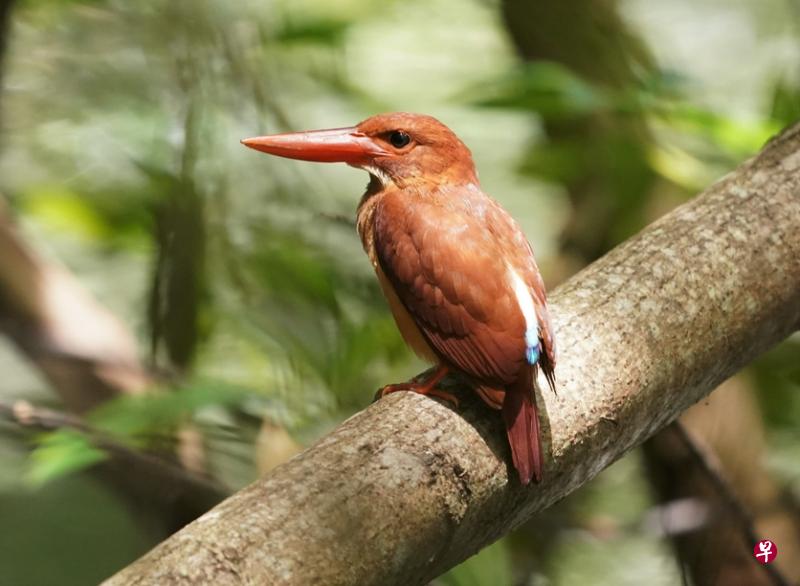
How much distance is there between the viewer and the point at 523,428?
147 cm

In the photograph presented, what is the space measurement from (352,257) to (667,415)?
5.23ft

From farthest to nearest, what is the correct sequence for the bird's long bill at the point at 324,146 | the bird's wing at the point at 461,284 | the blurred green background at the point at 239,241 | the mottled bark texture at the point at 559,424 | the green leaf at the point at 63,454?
the blurred green background at the point at 239,241, the bird's long bill at the point at 324,146, the green leaf at the point at 63,454, the bird's wing at the point at 461,284, the mottled bark texture at the point at 559,424

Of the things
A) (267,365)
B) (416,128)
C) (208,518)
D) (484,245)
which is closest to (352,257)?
(267,365)

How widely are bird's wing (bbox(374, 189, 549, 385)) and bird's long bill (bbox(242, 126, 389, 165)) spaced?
30 cm

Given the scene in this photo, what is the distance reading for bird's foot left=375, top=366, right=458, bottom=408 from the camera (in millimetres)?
1564

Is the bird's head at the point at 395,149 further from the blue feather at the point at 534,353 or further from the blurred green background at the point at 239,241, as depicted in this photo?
the blue feather at the point at 534,353

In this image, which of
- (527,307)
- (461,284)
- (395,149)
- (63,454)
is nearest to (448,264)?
(461,284)

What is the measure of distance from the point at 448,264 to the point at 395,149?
0.49m

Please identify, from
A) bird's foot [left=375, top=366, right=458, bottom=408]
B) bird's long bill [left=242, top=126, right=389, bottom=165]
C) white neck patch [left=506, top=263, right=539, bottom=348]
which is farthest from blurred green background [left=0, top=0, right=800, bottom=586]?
white neck patch [left=506, top=263, right=539, bottom=348]

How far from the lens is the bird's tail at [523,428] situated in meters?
1.43

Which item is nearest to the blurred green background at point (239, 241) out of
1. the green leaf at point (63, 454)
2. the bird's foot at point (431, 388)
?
the green leaf at point (63, 454)

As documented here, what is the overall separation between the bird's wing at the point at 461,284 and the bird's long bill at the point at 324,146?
304 mm

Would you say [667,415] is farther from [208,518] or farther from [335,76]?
[335,76]

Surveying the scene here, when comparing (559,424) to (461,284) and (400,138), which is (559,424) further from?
(400,138)
